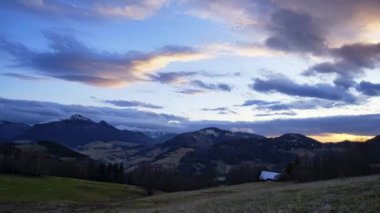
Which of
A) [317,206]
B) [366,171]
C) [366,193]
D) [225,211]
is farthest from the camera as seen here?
[366,171]

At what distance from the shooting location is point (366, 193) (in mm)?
36469

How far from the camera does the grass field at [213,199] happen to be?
35125 millimetres

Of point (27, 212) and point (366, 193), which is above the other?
point (366, 193)

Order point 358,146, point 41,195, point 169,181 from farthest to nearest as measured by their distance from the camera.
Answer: point 169,181 < point 358,146 < point 41,195

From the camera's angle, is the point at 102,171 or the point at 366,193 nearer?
the point at 366,193

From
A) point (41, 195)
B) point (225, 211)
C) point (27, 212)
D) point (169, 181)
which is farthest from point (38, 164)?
point (225, 211)

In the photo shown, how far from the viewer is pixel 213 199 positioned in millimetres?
64688

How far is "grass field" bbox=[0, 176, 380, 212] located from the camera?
115 ft

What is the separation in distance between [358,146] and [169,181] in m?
77.2

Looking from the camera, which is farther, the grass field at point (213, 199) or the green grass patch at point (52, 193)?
the green grass patch at point (52, 193)

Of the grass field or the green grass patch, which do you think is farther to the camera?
the green grass patch

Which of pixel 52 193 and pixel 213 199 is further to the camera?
pixel 52 193

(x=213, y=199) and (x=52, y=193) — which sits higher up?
(x=213, y=199)

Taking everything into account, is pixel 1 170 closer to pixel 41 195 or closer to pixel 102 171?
pixel 102 171
